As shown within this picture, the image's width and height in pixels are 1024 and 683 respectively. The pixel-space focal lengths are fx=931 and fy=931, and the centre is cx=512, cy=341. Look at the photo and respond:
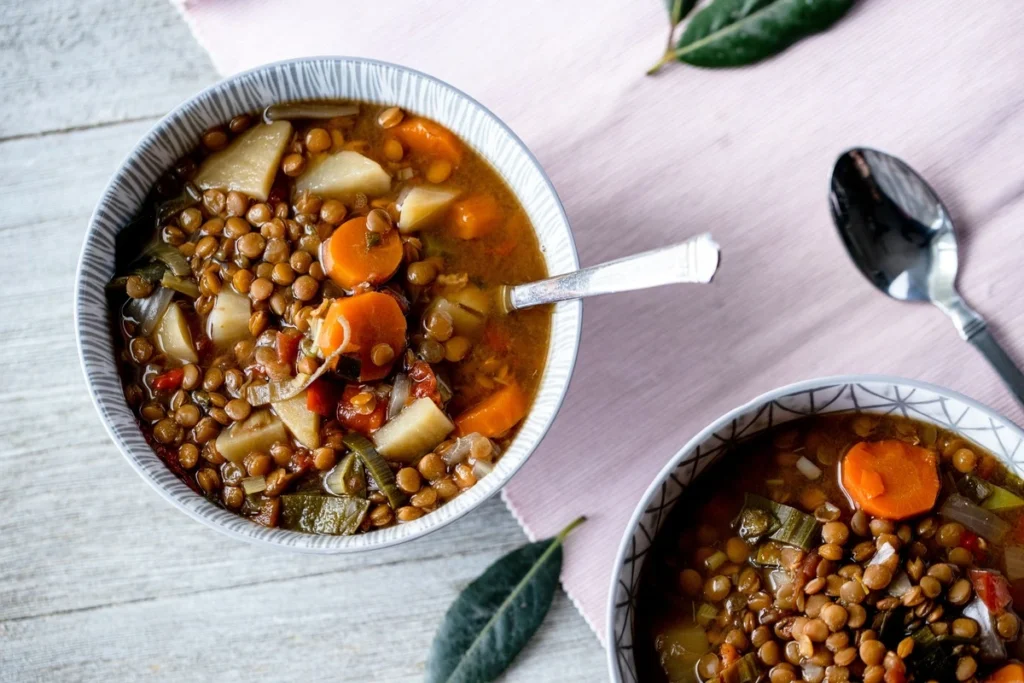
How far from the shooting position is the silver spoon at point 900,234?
7.55 feet

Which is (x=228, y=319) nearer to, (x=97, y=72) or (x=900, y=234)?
(x=97, y=72)

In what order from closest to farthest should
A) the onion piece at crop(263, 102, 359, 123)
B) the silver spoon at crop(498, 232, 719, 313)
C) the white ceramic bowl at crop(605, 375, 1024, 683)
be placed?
the silver spoon at crop(498, 232, 719, 313) → the white ceramic bowl at crop(605, 375, 1024, 683) → the onion piece at crop(263, 102, 359, 123)

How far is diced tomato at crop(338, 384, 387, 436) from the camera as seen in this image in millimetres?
2201

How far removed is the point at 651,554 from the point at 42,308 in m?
1.77

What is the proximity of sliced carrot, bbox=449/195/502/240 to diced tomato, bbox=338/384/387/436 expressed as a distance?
45 centimetres

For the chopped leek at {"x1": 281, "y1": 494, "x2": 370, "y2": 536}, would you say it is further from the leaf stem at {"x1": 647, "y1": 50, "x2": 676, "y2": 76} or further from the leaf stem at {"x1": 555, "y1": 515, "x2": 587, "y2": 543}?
the leaf stem at {"x1": 647, "y1": 50, "x2": 676, "y2": 76}

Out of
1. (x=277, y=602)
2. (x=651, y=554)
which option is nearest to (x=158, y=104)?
(x=277, y=602)

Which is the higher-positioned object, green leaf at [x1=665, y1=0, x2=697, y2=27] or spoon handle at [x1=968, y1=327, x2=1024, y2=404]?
green leaf at [x1=665, y1=0, x2=697, y2=27]

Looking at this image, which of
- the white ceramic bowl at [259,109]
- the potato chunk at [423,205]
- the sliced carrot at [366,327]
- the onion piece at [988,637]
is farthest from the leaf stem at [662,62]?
the onion piece at [988,637]

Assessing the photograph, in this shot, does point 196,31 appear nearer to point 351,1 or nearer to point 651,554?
point 351,1

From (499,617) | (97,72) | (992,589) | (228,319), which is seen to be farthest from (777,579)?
(97,72)

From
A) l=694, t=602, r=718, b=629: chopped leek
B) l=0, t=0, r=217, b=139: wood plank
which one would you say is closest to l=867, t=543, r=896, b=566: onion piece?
l=694, t=602, r=718, b=629: chopped leek

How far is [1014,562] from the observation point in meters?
2.13

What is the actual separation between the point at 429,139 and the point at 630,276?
2.55 feet
